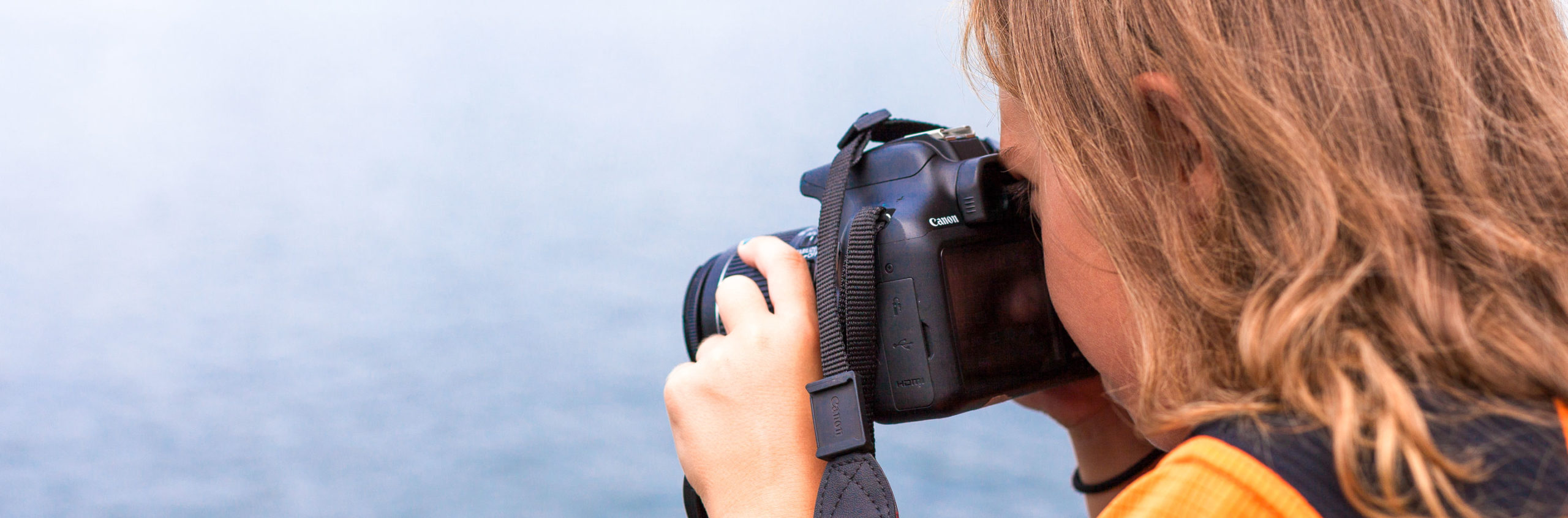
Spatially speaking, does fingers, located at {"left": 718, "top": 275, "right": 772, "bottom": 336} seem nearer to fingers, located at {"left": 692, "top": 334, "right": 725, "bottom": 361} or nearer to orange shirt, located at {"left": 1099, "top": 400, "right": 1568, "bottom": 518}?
fingers, located at {"left": 692, "top": 334, "right": 725, "bottom": 361}

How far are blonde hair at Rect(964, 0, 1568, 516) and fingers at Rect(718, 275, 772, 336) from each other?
20cm

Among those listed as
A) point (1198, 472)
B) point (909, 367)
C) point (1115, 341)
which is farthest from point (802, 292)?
point (1198, 472)

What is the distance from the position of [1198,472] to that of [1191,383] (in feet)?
0.20

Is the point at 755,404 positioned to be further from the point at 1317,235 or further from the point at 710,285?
the point at 1317,235

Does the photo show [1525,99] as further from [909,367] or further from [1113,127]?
[909,367]

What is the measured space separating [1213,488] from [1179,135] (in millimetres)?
139

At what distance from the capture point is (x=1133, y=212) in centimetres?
37

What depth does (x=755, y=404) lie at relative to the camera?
0.50 meters

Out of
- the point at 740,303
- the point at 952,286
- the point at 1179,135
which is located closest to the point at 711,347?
the point at 740,303

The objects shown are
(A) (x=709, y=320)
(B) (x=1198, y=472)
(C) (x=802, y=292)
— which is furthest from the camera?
(A) (x=709, y=320)

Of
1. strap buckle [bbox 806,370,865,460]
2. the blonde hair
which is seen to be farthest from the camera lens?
the blonde hair

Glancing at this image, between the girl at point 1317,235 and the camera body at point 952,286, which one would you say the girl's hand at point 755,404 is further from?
the girl at point 1317,235

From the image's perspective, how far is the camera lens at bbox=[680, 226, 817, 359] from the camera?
62cm

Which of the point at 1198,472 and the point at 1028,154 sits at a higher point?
the point at 1028,154
